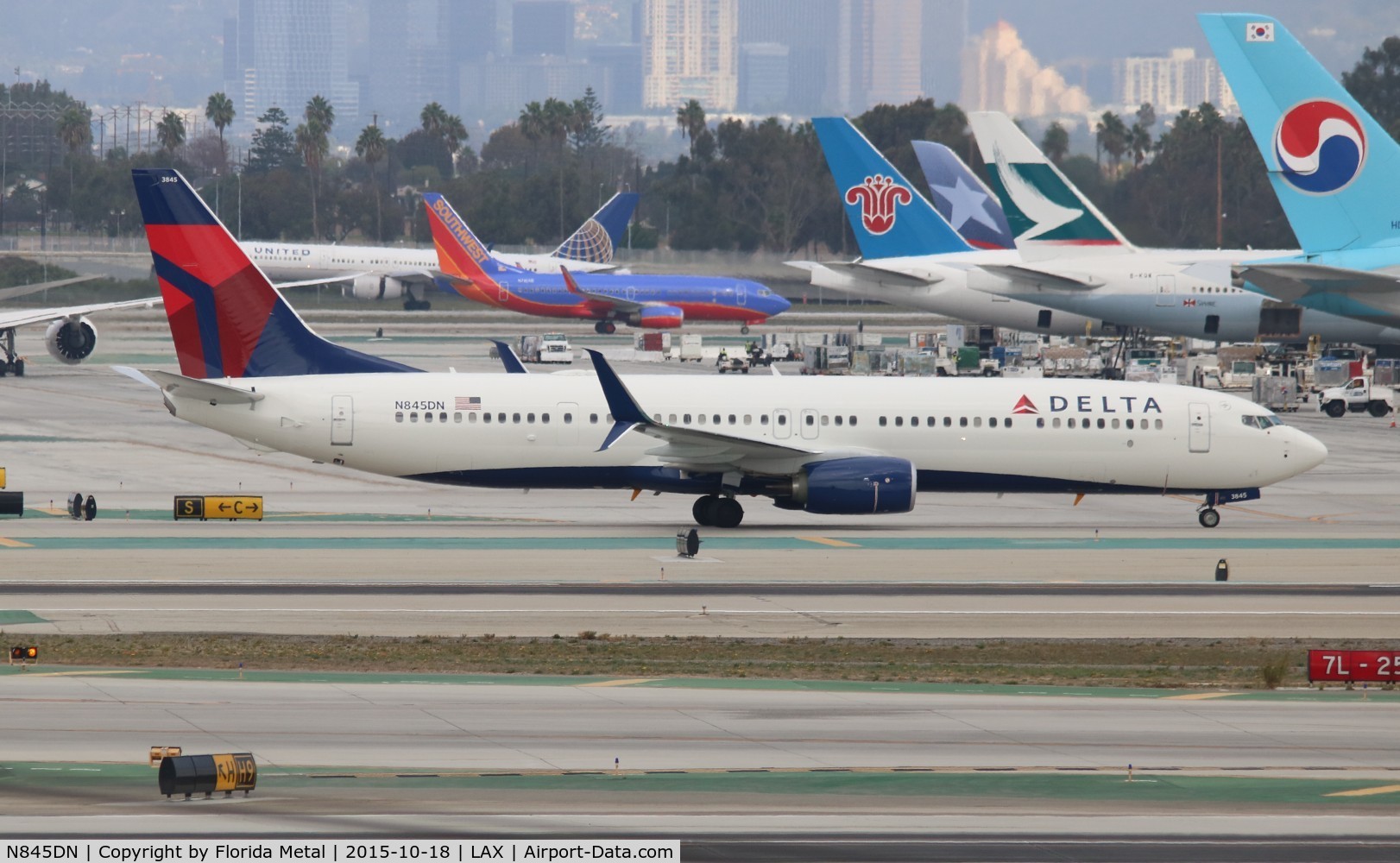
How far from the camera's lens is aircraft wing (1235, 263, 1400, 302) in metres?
50.2

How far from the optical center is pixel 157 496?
150 ft

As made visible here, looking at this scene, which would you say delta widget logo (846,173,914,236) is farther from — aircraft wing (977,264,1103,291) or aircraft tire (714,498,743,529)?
aircraft tire (714,498,743,529)

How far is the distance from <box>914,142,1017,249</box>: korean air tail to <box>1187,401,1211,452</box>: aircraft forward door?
51113 millimetres

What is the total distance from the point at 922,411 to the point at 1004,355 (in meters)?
55.3

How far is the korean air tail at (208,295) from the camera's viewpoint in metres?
40.5

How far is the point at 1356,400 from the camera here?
71.8 m

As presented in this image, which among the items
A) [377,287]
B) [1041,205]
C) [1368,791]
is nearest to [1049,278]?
[1041,205]

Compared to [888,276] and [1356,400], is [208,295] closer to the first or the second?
[888,276]

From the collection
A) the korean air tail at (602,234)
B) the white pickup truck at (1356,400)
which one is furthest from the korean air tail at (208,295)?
the korean air tail at (602,234)

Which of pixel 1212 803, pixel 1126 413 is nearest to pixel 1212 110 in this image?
pixel 1126 413

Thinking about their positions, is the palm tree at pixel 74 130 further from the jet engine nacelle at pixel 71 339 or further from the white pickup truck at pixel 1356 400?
the white pickup truck at pixel 1356 400

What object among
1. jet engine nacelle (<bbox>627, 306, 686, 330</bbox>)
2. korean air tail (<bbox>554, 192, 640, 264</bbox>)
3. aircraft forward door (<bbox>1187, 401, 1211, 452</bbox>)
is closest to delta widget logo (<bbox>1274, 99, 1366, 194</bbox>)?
aircraft forward door (<bbox>1187, 401, 1211, 452</bbox>)

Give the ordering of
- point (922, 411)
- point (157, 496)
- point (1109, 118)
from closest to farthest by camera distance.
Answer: point (922, 411) → point (157, 496) → point (1109, 118)

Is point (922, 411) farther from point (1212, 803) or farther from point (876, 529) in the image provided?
point (1212, 803)
